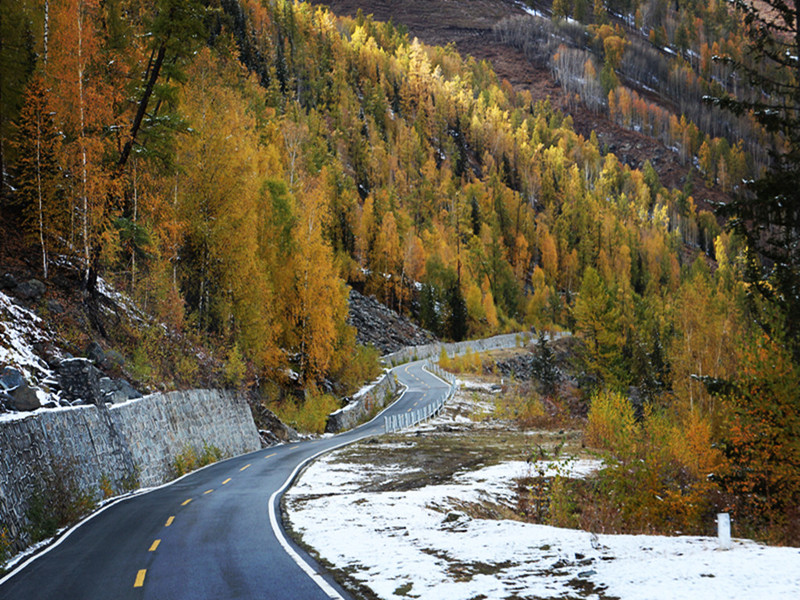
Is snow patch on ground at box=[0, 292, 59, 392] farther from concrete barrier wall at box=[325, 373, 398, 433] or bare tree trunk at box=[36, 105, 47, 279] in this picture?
concrete barrier wall at box=[325, 373, 398, 433]

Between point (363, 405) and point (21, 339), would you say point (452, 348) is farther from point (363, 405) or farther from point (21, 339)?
point (21, 339)

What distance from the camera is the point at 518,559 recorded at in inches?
381

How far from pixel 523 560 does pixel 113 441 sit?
13.8 meters

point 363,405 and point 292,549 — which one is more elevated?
point 292,549

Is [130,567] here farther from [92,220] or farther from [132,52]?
[132,52]

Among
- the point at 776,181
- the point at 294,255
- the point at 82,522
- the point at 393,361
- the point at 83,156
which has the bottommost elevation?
the point at 393,361

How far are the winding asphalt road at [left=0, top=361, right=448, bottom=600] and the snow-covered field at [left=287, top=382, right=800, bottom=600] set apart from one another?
821mm

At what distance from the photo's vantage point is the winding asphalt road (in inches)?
361

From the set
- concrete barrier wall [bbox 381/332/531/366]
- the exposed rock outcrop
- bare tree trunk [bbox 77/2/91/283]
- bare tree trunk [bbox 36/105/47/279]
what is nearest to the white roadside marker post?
bare tree trunk [bbox 77/2/91/283]

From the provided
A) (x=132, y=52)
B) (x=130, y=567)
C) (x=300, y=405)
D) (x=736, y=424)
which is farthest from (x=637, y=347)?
(x=130, y=567)

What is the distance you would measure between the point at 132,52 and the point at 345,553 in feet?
91.3

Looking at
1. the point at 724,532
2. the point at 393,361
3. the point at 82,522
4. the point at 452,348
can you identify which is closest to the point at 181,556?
the point at 82,522

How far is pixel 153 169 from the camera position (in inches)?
1140

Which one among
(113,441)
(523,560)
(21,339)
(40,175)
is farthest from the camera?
(40,175)
